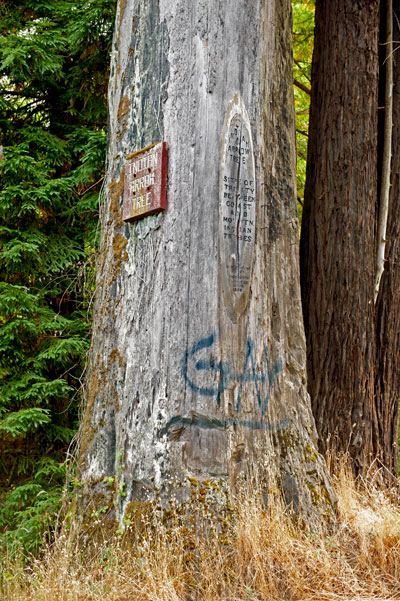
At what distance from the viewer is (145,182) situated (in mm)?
4715

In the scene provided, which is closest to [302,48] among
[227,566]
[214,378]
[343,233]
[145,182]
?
[343,233]

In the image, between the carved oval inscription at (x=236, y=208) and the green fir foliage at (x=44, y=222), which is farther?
the green fir foliage at (x=44, y=222)

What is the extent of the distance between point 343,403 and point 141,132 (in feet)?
10.1

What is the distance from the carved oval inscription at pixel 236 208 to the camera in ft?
14.9

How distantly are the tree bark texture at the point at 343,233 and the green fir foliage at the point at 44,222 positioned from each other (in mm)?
2237

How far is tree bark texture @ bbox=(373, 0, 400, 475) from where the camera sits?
645 cm

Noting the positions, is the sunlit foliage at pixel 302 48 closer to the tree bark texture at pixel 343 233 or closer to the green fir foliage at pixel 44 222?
the tree bark texture at pixel 343 233

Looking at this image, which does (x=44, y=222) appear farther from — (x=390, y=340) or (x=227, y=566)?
(x=227, y=566)

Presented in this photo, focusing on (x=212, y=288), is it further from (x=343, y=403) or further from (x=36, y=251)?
(x=36, y=251)

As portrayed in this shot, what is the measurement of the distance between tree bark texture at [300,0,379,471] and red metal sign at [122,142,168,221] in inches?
91.7

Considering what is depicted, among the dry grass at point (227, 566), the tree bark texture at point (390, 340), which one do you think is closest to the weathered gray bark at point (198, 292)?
the dry grass at point (227, 566)

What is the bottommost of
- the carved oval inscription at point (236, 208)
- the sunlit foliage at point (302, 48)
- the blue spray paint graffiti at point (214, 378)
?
the blue spray paint graffiti at point (214, 378)

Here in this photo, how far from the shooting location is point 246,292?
459cm

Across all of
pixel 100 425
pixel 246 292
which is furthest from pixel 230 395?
pixel 100 425
